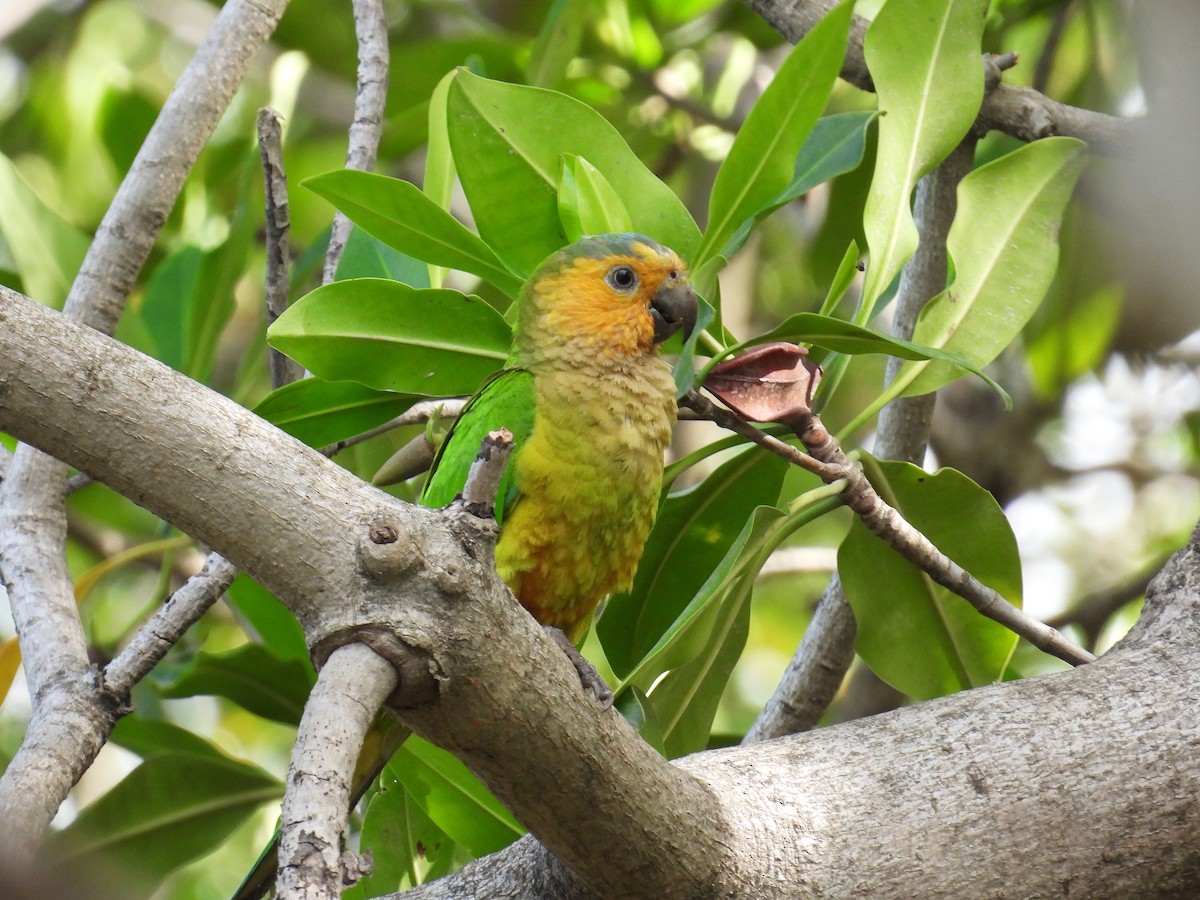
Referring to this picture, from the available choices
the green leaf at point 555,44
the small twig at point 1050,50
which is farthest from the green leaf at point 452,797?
the small twig at point 1050,50

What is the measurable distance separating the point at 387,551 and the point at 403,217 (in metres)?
1.04

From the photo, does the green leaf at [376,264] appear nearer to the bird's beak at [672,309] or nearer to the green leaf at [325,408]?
the green leaf at [325,408]

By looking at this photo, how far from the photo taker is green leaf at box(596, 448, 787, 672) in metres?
2.54

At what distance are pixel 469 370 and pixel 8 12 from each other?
203 centimetres

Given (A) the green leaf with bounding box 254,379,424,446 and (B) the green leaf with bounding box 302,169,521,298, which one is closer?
(B) the green leaf with bounding box 302,169,521,298

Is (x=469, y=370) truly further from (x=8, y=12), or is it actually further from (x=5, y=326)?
(x=8, y=12)

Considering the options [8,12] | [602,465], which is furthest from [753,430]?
[8,12]

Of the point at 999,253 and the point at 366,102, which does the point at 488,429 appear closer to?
the point at 366,102

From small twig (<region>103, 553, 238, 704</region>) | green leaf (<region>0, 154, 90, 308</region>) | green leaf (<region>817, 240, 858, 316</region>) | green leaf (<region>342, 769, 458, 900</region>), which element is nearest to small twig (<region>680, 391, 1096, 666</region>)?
→ green leaf (<region>817, 240, 858, 316</region>)

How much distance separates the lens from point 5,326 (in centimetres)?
127

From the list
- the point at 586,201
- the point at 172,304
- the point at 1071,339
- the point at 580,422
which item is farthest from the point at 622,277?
the point at 1071,339

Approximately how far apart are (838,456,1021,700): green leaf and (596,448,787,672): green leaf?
26 centimetres

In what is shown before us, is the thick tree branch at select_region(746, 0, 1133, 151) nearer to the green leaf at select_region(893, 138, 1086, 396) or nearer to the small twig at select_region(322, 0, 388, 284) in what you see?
the green leaf at select_region(893, 138, 1086, 396)

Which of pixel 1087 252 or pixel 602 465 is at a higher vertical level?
pixel 1087 252
